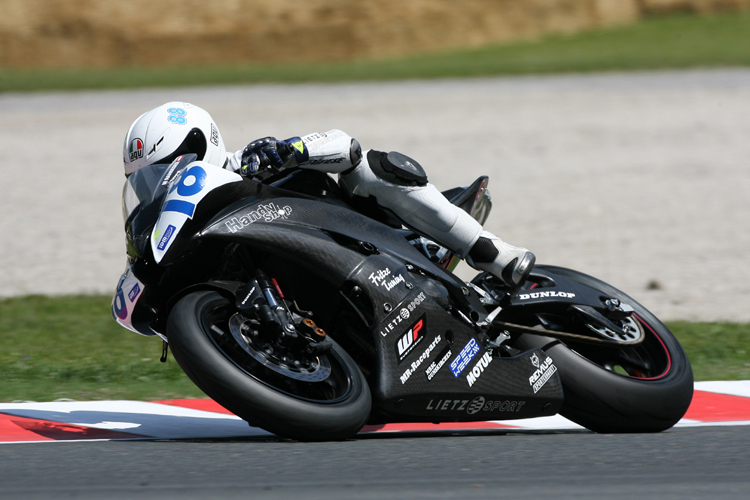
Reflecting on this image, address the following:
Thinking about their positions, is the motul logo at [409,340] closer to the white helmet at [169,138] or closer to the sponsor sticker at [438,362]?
the sponsor sticker at [438,362]

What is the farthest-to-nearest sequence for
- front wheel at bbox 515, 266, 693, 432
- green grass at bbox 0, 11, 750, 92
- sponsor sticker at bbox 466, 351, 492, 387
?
1. green grass at bbox 0, 11, 750, 92
2. front wheel at bbox 515, 266, 693, 432
3. sponsor sticker at bbox 466, 351, 492, 387

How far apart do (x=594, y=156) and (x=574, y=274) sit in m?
8.77

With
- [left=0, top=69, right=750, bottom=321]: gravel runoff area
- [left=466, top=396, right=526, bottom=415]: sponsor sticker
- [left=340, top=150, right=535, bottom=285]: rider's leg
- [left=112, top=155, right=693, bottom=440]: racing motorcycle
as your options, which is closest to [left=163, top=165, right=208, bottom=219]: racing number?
[left=112, top=155, right=693, bottom=440]: racing motorcycle

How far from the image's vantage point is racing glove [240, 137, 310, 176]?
3670mm

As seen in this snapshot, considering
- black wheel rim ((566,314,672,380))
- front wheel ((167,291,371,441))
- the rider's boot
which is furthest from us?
black wheel rim ((566,314,672,380))

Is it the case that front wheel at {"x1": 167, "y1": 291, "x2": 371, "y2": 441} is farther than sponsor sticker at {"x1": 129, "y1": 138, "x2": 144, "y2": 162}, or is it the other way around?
sponsor sticker at {"x1": 129, "y1": 138, "x2": 144, "y2": 162}

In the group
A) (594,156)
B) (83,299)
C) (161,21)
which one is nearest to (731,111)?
(594,156)

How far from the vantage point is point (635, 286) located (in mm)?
7645

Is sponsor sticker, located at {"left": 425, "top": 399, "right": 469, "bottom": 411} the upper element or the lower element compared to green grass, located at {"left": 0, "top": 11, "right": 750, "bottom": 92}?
upper

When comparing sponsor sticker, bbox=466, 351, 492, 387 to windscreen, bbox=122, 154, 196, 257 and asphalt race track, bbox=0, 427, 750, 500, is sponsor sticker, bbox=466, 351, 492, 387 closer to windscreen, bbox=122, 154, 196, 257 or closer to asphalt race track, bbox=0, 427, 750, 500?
asphalt race track, bbox=0, 427, 750, 500

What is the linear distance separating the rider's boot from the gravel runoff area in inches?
121

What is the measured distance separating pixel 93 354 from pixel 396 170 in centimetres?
266

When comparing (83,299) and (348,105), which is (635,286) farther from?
(348,105)

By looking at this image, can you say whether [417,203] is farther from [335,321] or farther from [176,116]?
[176,116]
